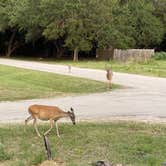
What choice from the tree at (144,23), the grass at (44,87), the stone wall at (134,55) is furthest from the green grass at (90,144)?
the tree at (144,23)

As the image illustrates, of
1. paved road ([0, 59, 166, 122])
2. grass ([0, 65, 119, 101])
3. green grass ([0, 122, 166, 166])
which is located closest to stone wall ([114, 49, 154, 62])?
grass ([0, 65, 119, 101])

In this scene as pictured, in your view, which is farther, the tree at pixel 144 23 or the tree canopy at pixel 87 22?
the tree at pixel 144 23

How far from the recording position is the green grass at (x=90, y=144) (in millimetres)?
8008

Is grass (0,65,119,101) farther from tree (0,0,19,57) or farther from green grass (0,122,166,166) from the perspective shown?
tree (0,0,19,57)

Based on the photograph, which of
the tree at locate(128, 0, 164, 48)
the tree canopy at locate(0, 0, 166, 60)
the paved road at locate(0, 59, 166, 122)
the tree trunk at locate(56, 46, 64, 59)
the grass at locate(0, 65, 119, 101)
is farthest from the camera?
the tree trunk at locate(56, 46, 64, 59)

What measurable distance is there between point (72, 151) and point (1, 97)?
32.1 ft

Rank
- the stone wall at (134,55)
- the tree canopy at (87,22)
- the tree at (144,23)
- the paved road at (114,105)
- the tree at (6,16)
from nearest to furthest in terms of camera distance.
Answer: the paved road at (114,105), the stone wall at (134,55), the tree canopy at (87,22), the tree at (144,23), the tree at (6,16)

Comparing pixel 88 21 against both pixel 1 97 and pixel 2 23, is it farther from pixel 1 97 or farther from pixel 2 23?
pixel 1 97

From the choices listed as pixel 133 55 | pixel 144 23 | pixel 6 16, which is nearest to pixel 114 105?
pixel 133 55

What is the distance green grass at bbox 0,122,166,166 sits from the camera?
801cm

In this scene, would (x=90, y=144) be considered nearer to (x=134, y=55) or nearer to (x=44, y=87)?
(x=44, y=87)

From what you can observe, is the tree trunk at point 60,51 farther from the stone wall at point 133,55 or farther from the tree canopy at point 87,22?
the stone wall at point 133,55

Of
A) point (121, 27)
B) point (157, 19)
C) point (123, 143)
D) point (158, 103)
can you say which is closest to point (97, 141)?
point (123, 143)

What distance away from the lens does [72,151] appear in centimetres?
860
